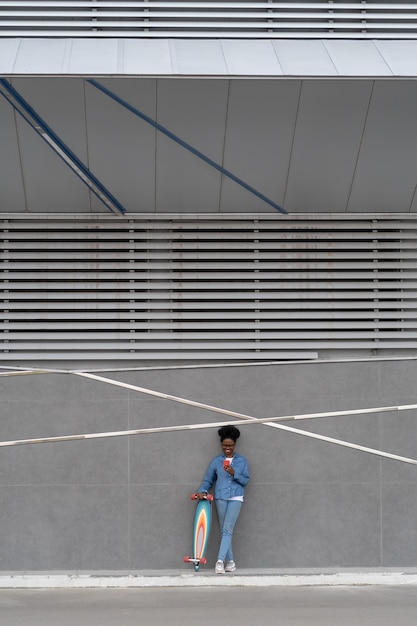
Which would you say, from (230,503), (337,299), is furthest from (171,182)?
(230,503)

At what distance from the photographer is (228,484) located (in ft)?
42.2

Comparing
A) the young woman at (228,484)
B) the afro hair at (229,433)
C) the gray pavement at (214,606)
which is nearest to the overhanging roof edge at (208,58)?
the afro hair at (229,433)

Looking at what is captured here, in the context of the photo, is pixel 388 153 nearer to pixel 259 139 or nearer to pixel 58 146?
pixel 259 139

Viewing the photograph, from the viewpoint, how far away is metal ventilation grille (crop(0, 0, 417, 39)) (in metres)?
12.9

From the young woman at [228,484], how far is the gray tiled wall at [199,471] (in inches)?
10.0

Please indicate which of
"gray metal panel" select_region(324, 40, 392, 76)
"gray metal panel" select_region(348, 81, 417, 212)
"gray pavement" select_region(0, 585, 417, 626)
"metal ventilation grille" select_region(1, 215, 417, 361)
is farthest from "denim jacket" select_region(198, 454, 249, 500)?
"gray metal panel" select_region(324, 40, 392, 76)

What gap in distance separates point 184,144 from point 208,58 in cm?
108

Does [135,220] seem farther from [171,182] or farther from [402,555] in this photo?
[402,555]

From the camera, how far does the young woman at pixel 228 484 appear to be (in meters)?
12.8

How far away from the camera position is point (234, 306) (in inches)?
530

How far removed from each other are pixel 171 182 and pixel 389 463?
4.23 metres

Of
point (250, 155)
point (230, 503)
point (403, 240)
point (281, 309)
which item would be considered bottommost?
point (230, 503)

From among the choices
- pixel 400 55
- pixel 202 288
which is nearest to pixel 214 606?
pixel 202 288

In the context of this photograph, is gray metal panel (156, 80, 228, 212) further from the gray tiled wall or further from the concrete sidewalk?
the concrete sidewalk
